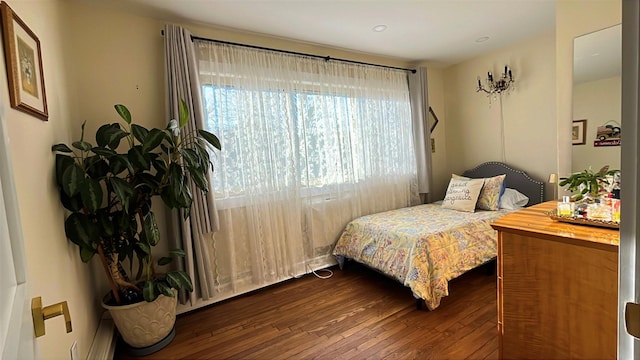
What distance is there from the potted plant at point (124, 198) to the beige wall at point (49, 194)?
0.27 feet

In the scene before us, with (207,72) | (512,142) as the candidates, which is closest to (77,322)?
(207,72)

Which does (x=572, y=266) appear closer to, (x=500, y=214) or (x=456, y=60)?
(x=500, y=214)

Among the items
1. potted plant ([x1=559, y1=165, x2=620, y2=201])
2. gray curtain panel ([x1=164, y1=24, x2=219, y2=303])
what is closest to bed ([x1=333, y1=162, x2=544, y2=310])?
potted plant ([x1=559, y1=165, x2=620, y2=201])

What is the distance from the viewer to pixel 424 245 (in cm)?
236

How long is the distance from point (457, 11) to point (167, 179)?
8.52 feet

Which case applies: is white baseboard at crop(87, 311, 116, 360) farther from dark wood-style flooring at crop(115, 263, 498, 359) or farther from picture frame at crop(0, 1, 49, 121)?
picture frame at crop(0, 1, 49, 121)

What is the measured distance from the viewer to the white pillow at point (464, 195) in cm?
321

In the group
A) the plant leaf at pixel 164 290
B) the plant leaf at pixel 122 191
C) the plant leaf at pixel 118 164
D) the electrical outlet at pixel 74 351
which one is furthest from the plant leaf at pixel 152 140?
the electrical outlet at pixel 74 351

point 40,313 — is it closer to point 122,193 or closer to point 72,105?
point 122,193

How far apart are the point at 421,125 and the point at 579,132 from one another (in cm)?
168

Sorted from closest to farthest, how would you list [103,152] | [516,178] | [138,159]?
[103,152] < [138,159] < [516,178]

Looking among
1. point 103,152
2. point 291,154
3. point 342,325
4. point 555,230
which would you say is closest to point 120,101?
point 103,152

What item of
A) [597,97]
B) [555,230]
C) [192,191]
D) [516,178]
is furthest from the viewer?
[516,178]

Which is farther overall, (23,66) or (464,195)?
(464,195)
